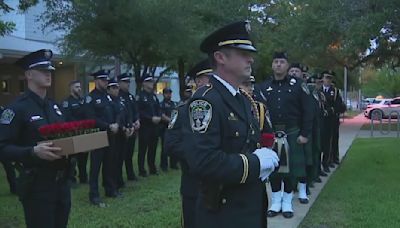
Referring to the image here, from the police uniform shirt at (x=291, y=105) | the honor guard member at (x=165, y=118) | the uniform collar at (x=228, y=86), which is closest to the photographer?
the uniform collar at (x=228, y=86)

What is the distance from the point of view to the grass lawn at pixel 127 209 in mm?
7355

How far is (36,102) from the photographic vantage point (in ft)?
14.5

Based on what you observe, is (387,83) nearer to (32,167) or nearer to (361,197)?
(361,197)

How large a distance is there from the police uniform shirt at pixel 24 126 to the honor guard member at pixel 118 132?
495 cm

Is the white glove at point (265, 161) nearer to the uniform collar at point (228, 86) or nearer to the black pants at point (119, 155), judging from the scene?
the uniform collar at point (228, 86)

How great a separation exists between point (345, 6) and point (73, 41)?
926cm

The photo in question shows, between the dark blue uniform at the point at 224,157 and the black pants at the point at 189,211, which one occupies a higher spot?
the dark blue uniform at the point at 224,157

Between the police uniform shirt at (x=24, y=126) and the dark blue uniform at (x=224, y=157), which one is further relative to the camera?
the police uniform shirt at (x=24, y=126)

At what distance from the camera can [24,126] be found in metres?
4.32

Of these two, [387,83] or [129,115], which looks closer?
[129,115]

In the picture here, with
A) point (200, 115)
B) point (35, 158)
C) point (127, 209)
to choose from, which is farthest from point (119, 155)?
point (200, 115)

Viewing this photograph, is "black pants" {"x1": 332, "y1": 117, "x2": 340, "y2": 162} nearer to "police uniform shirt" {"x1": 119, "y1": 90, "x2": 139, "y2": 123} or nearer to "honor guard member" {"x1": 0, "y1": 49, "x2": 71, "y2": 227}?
"police uniform shirt" {"x1": 119, "y1": 90, "x2": 139, "y2": 123}

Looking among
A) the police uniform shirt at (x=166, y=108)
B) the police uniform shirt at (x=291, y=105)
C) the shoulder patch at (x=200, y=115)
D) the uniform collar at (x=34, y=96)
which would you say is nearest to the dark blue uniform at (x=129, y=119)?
the police uniform shirt at (x=166, y=108)

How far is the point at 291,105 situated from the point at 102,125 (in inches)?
134
